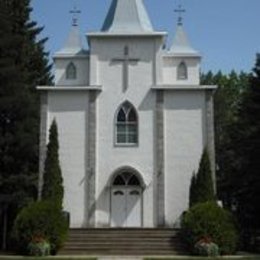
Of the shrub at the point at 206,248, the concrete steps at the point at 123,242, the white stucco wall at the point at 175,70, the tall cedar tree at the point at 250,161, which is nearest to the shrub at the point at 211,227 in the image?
the shrub at the point at 206,248

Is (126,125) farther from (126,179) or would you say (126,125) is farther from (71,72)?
(71,72)

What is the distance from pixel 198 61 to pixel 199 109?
3.01m

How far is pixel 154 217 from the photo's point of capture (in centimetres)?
3444

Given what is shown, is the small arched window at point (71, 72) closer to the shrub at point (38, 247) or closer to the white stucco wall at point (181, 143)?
the white stucco wall at point (181, 143)

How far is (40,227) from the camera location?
29.6 m

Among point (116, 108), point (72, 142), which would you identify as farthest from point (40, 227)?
point (116, 108)

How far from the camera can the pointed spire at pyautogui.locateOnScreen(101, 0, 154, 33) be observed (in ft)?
122

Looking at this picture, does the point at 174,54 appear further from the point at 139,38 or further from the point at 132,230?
the point at 132,230

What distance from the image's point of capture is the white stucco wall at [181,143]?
113ft

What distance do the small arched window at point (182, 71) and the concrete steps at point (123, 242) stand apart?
8.90m

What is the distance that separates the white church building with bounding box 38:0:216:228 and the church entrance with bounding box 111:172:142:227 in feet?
0.17

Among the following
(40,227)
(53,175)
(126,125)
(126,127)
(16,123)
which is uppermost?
(16,123)

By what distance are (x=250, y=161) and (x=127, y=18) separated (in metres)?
10.4

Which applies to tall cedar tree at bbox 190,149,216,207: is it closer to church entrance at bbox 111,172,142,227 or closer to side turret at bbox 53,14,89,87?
church entrance at bbox 111,172,142,227
